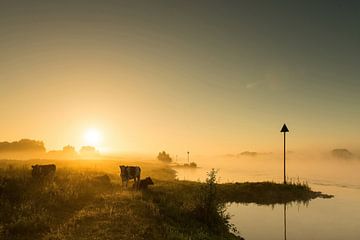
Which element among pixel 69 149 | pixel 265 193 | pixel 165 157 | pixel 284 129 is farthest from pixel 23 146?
pixel 265 193

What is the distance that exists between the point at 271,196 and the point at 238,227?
14.8 m

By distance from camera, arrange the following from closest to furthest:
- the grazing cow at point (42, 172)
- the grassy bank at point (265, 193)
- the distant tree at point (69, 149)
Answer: the grazing cow at point (42, 172) < the grassy bank at point (265, 193) < the distant tree at point (69, 149)

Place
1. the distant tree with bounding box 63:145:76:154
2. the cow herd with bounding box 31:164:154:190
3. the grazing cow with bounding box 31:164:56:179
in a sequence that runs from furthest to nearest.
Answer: the distant tree with bounding box 63:145:76:154 < the cow herd with bounding box 31:164:154:190 < the grazing cow with bounding box 31:164:56:179

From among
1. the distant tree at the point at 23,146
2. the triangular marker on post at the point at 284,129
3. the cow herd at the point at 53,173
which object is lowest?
the cow herd at the point at 53,173

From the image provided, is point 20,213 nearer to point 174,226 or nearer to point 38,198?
point 38,198

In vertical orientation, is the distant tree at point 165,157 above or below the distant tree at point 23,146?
below

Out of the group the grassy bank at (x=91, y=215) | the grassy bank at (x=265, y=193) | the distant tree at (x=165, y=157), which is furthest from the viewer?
the distant tree at (x=165, y=157)

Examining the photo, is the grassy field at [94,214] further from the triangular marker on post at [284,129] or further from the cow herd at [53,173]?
the triangular marker on post at [284,129]

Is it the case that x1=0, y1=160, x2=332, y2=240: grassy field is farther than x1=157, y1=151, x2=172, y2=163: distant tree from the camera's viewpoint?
No

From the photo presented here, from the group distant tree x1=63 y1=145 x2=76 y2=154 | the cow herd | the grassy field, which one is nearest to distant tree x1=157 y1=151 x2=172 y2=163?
distant tree x1=63 y1=145 x2=76 y2=154

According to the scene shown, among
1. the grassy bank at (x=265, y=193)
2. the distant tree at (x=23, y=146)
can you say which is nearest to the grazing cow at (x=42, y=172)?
the grassy bank at (x=265, y=193)

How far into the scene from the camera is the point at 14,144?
507ft

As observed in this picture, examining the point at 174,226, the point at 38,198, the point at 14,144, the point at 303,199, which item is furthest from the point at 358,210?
the point at 14,144

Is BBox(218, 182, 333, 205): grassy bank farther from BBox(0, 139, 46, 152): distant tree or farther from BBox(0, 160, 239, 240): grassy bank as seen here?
BBox(0, 139, 46, 152): distant tree
